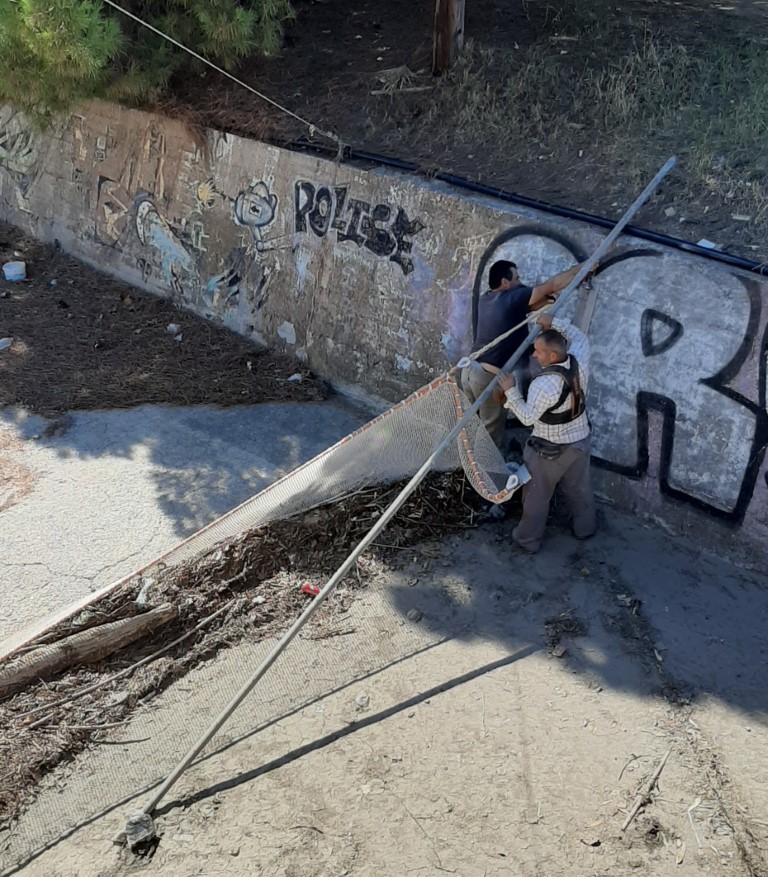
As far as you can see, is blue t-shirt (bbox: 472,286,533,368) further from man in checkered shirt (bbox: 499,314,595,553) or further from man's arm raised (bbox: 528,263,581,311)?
man in checkered shirt (bbox: 499,314,595,553)

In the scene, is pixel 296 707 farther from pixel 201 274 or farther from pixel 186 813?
pixel 201 274

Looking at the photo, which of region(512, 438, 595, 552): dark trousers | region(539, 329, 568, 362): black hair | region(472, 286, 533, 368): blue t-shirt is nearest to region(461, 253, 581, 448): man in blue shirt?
region(472, 286, 533, 368): blue t-shirt

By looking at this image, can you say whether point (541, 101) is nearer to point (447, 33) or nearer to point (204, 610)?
point (447, 33)

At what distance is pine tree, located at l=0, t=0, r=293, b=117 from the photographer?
762 cm

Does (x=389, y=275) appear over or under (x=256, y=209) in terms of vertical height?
under

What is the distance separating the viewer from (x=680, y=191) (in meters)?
6.95

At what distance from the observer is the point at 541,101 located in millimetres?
8211

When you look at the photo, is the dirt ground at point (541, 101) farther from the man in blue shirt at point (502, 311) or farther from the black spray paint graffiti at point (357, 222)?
the man in blue shirt at point (502, 311)

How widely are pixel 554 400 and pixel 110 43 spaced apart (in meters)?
5.50

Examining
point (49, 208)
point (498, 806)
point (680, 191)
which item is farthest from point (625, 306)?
point (49, 208)

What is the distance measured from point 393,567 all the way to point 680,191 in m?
3.81

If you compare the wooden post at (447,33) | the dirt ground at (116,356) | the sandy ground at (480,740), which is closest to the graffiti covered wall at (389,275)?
the dirt ground at (116,356)

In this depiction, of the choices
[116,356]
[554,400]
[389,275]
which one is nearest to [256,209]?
[389,275]

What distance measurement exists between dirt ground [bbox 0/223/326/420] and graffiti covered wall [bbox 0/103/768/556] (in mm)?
307
